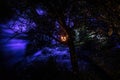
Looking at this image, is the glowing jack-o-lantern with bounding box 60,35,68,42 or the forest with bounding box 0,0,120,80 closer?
the forest with bounding box 0,0,120,80

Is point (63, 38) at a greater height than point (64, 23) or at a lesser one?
lesser

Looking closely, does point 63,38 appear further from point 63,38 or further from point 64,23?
point 64,23

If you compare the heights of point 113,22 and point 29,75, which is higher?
point 113,22

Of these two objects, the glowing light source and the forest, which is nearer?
the forest

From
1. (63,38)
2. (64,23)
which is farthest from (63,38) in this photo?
(64,23)

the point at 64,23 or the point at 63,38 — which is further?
the point at 63,38

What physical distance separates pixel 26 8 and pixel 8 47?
11.9ft

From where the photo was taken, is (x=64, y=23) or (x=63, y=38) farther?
(x=63, y=38)

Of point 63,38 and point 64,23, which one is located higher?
point 64,23

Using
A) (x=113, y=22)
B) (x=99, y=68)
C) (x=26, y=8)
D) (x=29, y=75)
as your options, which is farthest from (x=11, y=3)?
(x=99, y=68)

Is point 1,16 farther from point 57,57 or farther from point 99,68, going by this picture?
point 99,68

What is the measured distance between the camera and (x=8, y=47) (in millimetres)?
9242

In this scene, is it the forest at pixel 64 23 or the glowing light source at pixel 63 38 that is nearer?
the forest at pixel 64 23

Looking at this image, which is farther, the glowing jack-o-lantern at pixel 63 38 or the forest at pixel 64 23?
the glowing jack-o-lantern at pixel 63 38
